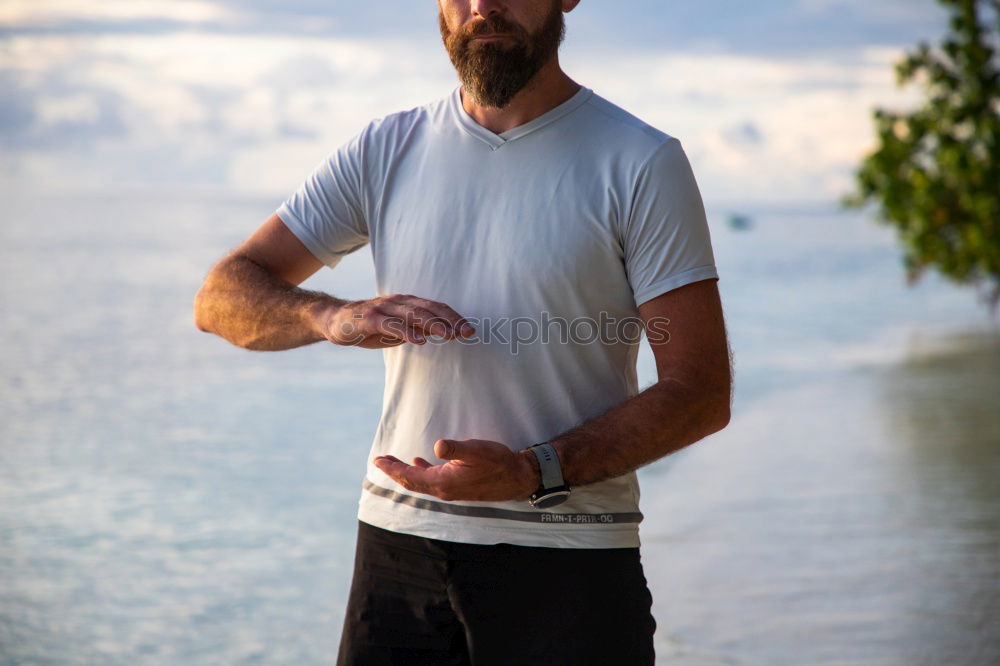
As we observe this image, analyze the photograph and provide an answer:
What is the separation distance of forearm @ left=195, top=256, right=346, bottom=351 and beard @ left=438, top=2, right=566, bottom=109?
1.37 feet

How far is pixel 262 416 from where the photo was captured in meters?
13.2

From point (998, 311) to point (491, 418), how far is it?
17.7 metres

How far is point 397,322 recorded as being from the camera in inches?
65.3

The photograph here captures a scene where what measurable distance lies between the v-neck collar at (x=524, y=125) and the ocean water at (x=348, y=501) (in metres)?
3.19

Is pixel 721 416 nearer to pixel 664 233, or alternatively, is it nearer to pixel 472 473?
pixel 664 233

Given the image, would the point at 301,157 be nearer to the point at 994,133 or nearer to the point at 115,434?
the point at 115,434

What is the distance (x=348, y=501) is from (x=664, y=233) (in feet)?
26.2

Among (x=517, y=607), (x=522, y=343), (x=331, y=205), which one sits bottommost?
(x=517, y=607)

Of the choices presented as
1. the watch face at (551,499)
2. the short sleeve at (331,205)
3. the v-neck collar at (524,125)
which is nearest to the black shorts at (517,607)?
the watch face at (551,499)

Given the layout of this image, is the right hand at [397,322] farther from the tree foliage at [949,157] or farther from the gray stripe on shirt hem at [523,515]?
the tree foliage at [949,157]

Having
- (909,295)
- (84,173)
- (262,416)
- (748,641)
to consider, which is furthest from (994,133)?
(84,173)

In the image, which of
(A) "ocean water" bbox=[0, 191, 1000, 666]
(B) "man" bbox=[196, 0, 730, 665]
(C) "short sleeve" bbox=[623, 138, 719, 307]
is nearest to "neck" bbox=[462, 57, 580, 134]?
(B) "man" bbox=[196, 0, 730, 665]

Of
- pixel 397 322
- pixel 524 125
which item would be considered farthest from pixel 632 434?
pixel 524 125

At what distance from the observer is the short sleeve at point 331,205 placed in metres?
1.97
